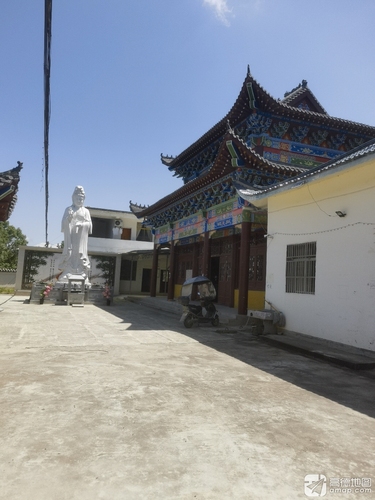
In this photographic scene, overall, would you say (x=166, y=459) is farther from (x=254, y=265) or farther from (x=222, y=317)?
(x=254, y=265)

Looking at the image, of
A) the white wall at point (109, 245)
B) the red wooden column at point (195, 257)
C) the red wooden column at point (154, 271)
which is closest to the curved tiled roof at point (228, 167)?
the red wooden column at point (195, 257)

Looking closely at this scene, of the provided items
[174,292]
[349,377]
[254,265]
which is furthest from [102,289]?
[349,377]

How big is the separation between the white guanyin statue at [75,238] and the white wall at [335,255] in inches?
446

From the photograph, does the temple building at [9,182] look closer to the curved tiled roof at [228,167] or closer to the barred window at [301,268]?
the curved tiled roof at [228,167]

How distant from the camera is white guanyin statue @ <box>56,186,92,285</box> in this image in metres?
17.7

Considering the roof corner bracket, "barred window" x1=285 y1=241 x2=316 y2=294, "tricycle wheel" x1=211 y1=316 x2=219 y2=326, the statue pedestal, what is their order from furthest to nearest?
the statue pedestal → the roof corner bracket → "tricycle wheel" x1=211 y1=316 x2=219 y2=326 → "barred window" x1=285 y1=241 x2=316 y2=294

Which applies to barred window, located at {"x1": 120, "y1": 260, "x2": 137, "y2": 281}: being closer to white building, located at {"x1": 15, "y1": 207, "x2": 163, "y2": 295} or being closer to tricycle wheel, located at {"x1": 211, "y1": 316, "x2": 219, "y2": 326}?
white building, located at {"x1": 15, "y1": 207, "x2": 163, "y2": 295}

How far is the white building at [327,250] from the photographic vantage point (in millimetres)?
6609

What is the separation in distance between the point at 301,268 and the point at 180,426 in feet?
19.5

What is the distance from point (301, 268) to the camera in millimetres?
8391

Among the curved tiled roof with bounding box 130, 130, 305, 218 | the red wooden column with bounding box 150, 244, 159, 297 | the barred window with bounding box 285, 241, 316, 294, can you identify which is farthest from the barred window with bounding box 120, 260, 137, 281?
the barred window with bounding box 285, 241, 316, 294

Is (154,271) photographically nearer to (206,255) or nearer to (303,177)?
(206,255)

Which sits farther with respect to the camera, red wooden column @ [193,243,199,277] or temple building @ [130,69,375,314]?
red wooden column @ [193,243,199,277]
